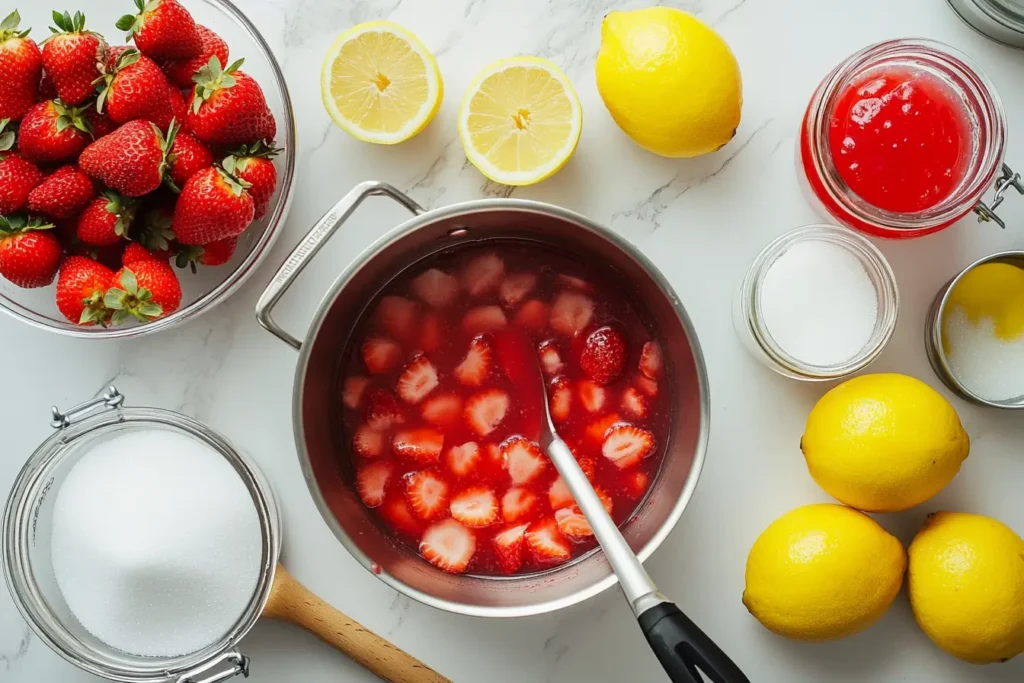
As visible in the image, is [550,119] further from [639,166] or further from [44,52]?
[44,52]

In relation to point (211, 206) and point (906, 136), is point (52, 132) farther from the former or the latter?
point (906, 136)

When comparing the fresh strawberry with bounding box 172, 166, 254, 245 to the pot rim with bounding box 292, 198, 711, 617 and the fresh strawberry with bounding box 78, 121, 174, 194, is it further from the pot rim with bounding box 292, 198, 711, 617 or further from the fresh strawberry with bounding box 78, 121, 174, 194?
the pot rim with bounding box 292, 198, 711, 617

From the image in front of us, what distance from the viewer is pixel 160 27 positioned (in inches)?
48.2

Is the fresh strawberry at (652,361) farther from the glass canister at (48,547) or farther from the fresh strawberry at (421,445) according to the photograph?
the glass canister at (48,547)

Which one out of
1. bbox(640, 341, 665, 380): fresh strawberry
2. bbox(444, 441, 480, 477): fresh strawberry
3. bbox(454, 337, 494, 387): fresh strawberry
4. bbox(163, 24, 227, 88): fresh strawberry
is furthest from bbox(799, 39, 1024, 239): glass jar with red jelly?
bbox(163, 24, 227, 88): fresh strawberry

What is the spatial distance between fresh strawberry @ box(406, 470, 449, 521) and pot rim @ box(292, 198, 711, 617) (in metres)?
0.16

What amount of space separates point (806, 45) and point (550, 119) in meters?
0.48

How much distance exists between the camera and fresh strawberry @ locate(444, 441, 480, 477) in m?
1.35

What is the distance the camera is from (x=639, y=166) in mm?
1407

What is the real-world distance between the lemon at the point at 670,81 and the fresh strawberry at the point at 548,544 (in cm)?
64

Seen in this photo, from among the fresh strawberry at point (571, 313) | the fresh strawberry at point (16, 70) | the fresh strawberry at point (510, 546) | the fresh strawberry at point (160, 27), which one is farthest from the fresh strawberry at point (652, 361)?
the fresh strawberry at point (16, 70)

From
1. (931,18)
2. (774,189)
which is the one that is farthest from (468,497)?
(931,18)

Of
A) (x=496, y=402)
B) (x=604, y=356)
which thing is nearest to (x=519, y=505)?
(x=496, y=402)

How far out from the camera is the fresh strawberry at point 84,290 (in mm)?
1229
